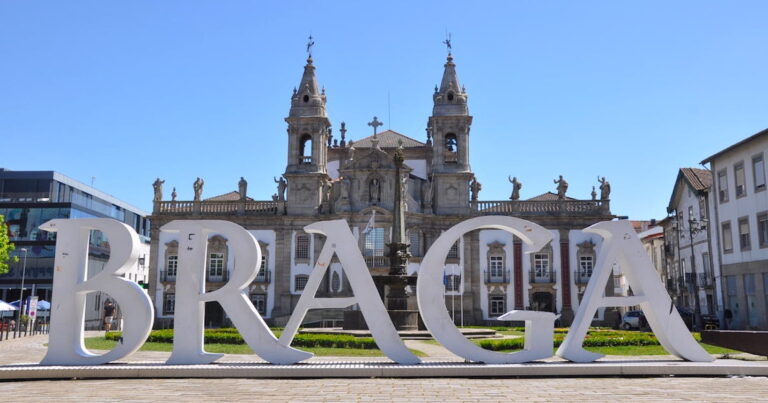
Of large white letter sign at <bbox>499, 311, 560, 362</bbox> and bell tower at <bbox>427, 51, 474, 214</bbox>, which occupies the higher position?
bell tower at <bbox>427, 51, 474, 214</bbox>

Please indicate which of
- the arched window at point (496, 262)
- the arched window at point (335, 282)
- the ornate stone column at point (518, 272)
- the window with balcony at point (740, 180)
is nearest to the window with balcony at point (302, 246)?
the arched window at point (335, 282)

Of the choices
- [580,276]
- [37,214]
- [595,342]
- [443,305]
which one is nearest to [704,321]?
[580,276]

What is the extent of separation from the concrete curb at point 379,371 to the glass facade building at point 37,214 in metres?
47.7

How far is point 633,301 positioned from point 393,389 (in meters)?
5.68

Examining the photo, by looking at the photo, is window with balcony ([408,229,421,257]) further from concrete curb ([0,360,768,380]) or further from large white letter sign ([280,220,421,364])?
concrete curb ([0,360,768,380])

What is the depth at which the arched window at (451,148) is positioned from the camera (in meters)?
46.9

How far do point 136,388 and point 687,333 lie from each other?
34.4 ft

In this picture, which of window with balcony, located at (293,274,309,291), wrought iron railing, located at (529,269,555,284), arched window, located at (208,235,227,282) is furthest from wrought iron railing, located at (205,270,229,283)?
wrought iron railing, located at (529,269,555,284)

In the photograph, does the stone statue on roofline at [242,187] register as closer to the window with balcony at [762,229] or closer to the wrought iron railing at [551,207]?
the wrought iron railing at [551,207]

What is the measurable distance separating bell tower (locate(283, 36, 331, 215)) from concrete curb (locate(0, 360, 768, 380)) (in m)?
32.6

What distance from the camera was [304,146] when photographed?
47281mm

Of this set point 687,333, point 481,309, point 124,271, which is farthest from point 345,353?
point 481,309

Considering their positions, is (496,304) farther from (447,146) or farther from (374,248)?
(447,146)

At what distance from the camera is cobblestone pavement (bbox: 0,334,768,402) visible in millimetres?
9461
